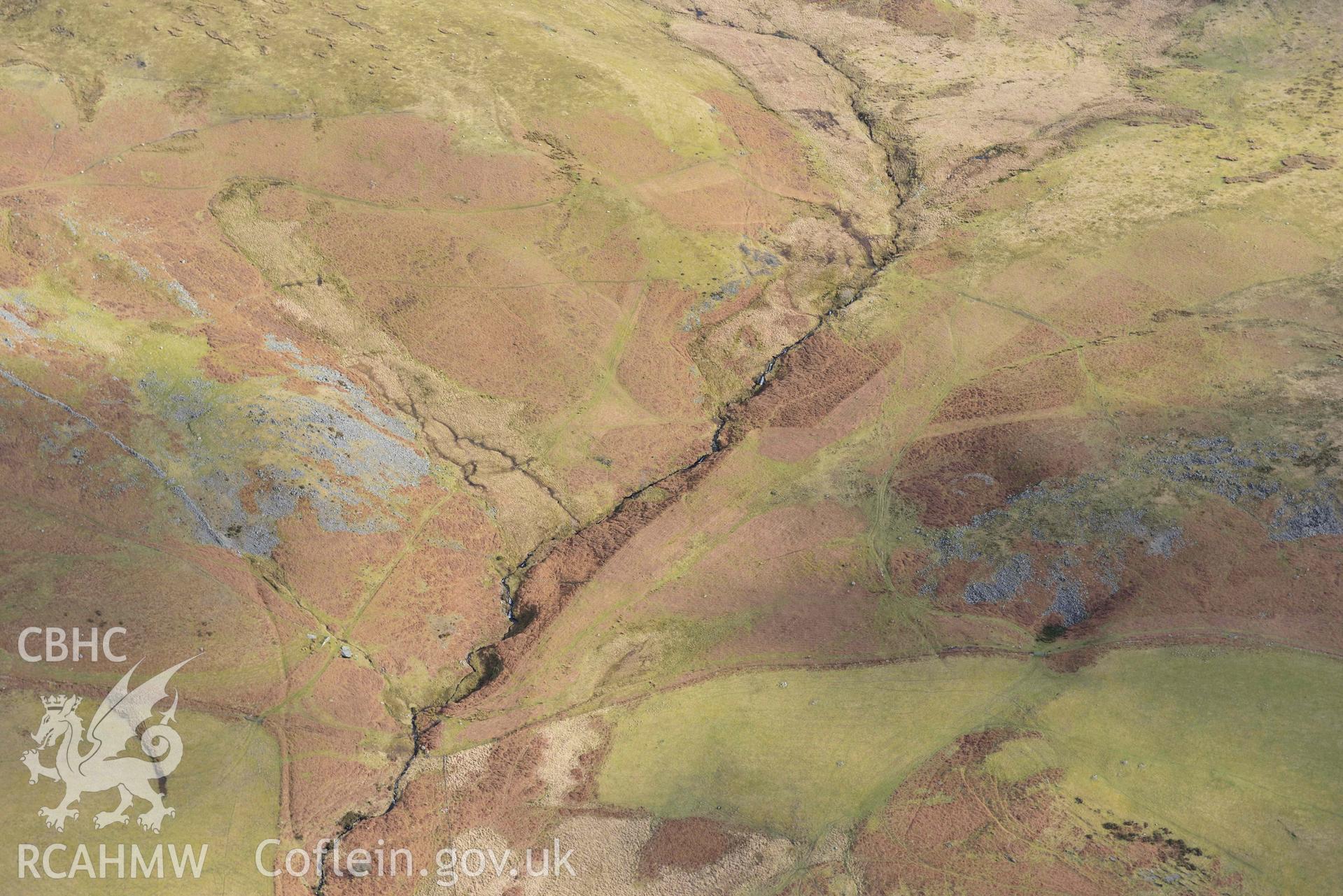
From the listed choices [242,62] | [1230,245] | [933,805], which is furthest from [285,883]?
[1230,245]

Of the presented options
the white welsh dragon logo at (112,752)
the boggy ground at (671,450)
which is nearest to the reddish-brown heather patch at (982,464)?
the boggy ground at (671,450)

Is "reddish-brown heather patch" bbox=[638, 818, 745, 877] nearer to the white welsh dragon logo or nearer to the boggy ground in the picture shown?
the boggy ground

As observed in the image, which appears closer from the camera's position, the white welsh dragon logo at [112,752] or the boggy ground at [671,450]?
the white welsh dragon logo at [112,752]

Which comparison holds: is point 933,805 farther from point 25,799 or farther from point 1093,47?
point 1093,47

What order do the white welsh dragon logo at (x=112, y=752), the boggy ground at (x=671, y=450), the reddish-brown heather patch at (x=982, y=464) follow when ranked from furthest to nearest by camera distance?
the reddish-brown heather patch at (x=982, y=464) → the boggy ground at (x=671, y=450) → the white welsh dragon logo at (x=112, y=752)

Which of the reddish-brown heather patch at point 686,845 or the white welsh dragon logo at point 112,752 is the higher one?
the white welsh dragon logo at point 112,752

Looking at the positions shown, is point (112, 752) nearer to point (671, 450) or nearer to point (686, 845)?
point (686, 845)

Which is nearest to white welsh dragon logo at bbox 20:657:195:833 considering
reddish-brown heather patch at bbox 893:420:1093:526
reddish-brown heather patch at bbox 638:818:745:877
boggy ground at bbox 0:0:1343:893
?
boggy ground at bbox 0:0:1343:893

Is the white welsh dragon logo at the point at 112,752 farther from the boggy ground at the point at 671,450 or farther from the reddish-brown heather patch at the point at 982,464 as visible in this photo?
the reddish-brown heather patch at the point at 982,464
